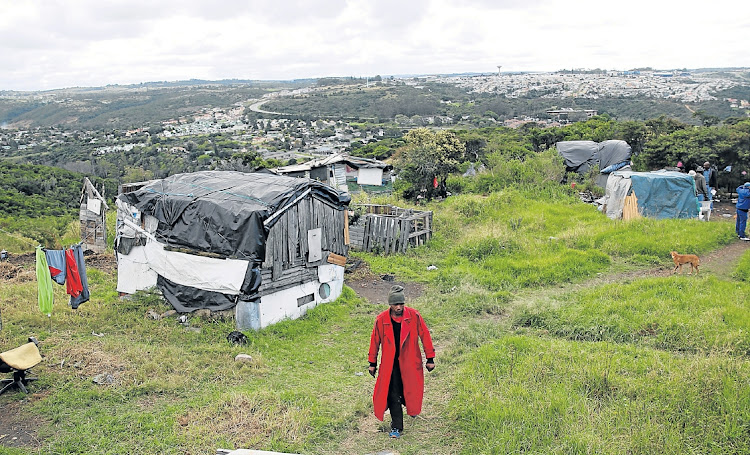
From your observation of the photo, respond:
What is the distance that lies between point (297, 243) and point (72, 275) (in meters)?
4.16

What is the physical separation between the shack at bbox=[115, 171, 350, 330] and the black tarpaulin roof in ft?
0.06

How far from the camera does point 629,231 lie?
15.1m

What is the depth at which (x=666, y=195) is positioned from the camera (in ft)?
54.9

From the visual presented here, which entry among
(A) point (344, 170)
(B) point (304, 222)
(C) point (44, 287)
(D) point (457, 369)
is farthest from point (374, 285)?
(A) point (344, 170)

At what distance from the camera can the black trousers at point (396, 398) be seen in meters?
5.92

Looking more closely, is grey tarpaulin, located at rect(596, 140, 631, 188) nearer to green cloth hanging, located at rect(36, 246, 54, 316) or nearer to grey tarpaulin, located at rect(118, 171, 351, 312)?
grey tarpaulin, located at rect(118, 171, 351, 312)

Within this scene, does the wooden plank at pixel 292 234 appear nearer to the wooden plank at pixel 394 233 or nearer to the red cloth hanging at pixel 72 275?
the red cloth hanging at pixel 72 275

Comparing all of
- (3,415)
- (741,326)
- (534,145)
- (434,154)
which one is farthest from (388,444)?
(534,145)

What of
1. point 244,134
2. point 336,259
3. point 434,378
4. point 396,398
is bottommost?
point 434,378

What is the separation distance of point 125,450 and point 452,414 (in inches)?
140

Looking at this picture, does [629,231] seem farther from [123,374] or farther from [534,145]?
[534,145]

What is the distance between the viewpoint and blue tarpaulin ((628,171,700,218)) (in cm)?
1662

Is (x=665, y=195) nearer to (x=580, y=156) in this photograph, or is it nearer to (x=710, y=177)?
(x=710, y=177)

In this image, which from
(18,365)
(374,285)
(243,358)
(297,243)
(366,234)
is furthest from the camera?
(366,234)
